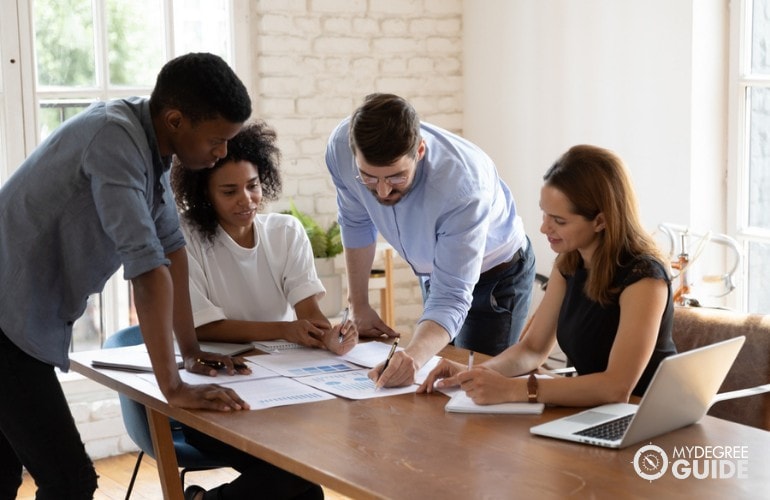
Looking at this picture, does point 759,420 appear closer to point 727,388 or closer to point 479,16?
point 727,388

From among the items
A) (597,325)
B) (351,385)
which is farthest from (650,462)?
(351,385)

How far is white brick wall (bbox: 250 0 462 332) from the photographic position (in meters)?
4.46

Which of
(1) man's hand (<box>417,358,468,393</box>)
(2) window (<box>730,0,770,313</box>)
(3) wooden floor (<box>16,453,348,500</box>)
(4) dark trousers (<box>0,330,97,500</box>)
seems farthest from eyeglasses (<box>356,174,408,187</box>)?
(2) window (<box>730,0,770,313</box>)

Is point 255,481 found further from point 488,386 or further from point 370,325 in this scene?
point 488,386

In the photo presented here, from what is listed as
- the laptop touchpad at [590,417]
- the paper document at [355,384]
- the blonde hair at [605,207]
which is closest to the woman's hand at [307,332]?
the paper document at [355,384]

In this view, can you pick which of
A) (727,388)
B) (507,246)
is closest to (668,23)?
(507,246)

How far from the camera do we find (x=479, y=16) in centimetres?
487

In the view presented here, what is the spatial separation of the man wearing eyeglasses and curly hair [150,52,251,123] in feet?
1.36

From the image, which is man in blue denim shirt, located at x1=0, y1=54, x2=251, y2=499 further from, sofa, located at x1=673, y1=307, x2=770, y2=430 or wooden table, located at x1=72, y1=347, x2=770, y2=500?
sofa, located at x1=673, y1=307, x2=770, y2=430

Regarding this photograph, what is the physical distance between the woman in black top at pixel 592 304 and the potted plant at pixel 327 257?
1772 mm

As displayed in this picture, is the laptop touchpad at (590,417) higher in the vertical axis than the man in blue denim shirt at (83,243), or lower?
lower

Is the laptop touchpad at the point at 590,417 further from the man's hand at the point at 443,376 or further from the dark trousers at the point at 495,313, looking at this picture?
the dark trousers at the point at 495,313

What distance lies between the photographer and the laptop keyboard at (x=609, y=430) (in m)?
1.91

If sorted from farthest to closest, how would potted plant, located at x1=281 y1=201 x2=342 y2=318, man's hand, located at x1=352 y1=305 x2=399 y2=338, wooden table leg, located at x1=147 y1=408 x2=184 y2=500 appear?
potted plant, located at x1=281 y1=201 x2=342 y2=318 → man's hand, located at x1=352 y1=305 x2=399 y2=338 → wooden table leg, located at x1=147 y1=408 x2=184 y2=500
